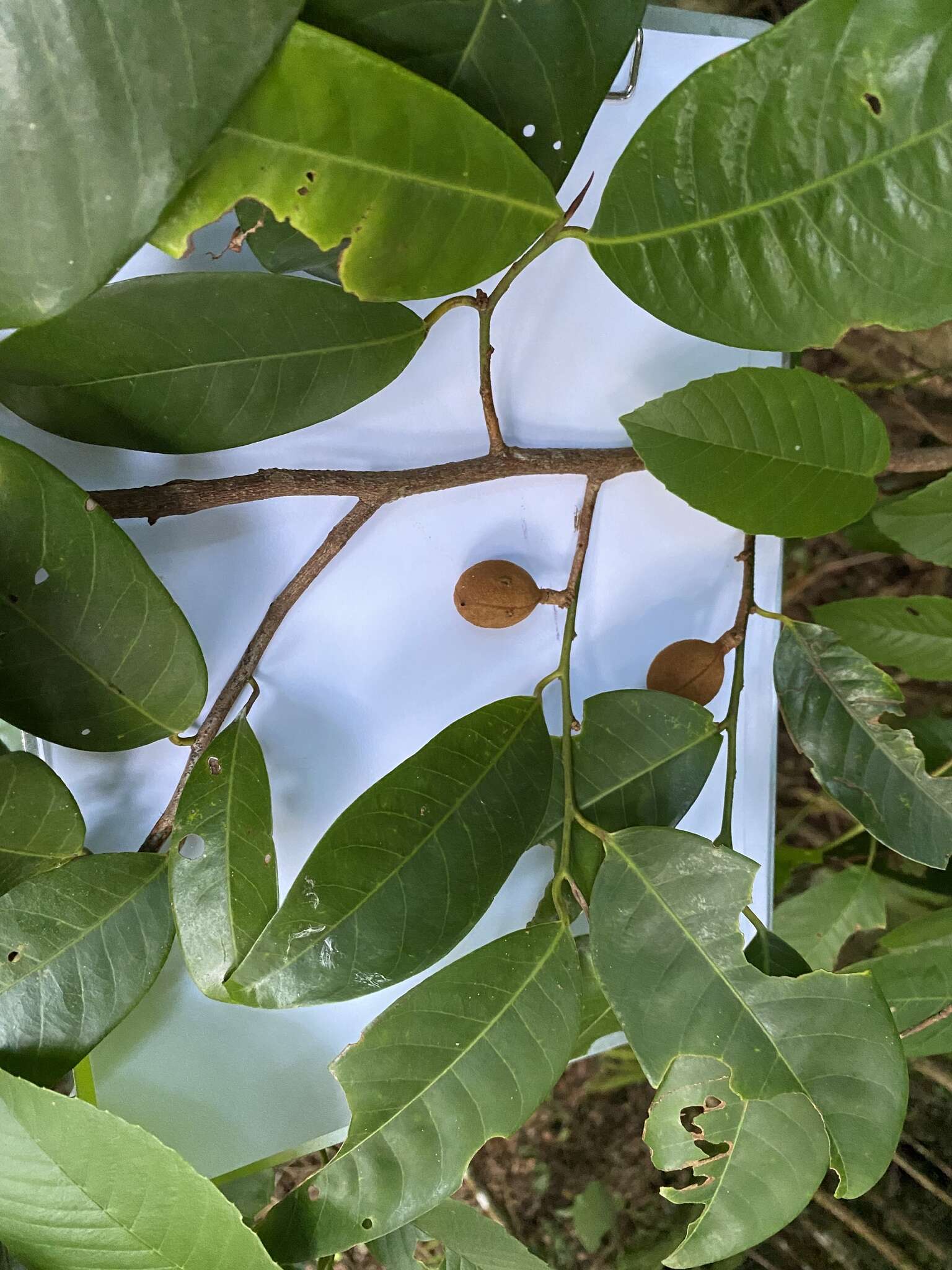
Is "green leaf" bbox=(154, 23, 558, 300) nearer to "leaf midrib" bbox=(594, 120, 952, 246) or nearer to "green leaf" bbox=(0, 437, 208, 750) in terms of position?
"leaf midrib" bbox=(594, 120, 952, 246)

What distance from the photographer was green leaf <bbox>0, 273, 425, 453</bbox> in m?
0.63

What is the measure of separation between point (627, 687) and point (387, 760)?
27cm

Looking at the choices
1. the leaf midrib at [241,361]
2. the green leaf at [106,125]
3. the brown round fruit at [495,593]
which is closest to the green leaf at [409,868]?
the brown round fruit at [495,593]

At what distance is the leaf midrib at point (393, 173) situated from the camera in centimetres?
50

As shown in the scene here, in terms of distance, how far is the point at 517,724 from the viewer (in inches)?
31.4

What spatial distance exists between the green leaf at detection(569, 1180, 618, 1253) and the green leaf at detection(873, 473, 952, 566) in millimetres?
1167

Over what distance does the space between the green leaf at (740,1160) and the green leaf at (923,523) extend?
0.60 m

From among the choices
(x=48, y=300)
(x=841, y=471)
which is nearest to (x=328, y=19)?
(x=48, y=300)

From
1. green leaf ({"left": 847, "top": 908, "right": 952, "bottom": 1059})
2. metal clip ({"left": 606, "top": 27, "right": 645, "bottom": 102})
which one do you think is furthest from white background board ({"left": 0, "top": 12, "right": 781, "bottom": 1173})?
green leaf ({"left": 847, "top": 908, "right": 952, "bottom": 1059})

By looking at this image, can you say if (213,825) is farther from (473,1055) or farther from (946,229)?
(946,229)

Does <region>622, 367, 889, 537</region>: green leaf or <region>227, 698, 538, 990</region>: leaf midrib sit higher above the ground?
<region>622, 367, 889, 537</region>: green leaf

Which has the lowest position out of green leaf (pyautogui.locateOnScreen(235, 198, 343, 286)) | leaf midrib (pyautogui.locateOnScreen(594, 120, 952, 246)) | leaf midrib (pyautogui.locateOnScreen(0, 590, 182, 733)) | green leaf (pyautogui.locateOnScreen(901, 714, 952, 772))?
green leaf (pyautogui.locateOnScreen(901, 714, 952, 772))

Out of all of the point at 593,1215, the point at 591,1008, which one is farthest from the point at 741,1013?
the point at 593,1215

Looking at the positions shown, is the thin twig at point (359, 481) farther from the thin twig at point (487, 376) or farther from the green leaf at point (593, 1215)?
the green leaf at point (593, 1215)
